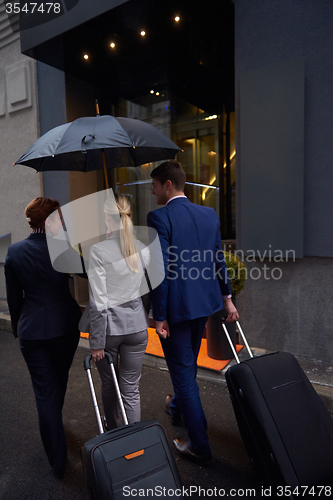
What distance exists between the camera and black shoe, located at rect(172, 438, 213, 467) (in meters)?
2.54

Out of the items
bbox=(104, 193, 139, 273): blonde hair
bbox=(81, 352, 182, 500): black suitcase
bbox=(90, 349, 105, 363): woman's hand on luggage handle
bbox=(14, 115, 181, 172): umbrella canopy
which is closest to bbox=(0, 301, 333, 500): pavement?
bbox=(81, 352, 182, 500): black suitcase

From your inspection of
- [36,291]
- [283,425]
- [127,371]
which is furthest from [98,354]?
[283,425]

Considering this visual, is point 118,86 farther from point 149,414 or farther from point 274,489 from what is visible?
point 274,489

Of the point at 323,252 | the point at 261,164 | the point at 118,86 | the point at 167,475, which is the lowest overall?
the point at 167,475

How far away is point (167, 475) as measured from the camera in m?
1.78

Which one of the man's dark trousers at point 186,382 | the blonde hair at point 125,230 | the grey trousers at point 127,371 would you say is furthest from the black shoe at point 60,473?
the blonde hair at point 125,230

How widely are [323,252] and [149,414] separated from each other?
2793mm

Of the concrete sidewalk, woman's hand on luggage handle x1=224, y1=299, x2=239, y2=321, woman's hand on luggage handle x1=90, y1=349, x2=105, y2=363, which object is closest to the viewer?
woman's hand on luggage handle x1=90, y1=349, x2=105, y2=363

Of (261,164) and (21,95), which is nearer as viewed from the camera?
(261,164)

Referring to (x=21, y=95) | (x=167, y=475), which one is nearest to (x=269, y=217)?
(x=167, y=475)

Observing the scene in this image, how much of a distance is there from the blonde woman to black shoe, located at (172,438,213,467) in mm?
441

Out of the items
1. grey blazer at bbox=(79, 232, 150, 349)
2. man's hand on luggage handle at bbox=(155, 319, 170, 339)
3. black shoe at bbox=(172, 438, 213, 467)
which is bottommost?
black shoe at bbox=(172, 438, 213, 467)

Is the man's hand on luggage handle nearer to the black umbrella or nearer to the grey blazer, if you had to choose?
the grey blazer

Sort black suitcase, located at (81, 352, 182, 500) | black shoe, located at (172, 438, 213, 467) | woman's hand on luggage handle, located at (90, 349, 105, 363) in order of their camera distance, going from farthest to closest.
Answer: black shoe, located at (172, 438, 213, 467) → woman's hand on luggage handle, located at (90, 349, 105, 363) → black suitcase, located at (81, 352, 182, 500)
